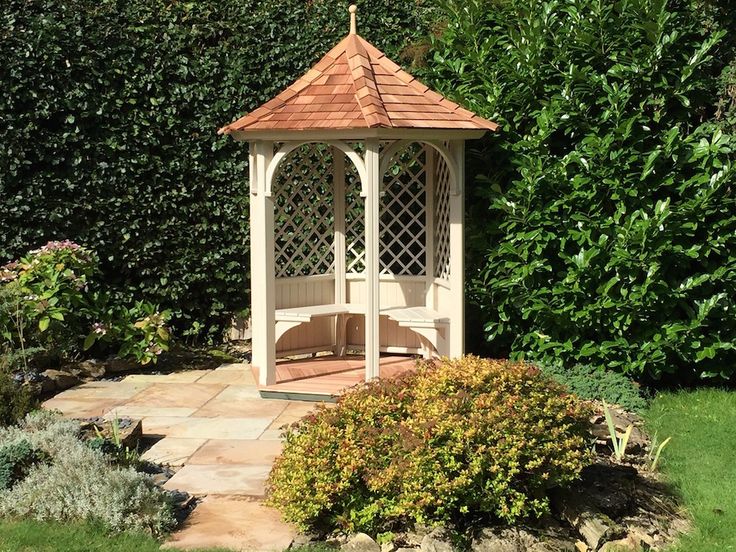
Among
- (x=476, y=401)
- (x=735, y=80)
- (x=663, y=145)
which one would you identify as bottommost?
(x=476, y=401)

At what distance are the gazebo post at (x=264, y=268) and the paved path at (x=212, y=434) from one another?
1.00 feet

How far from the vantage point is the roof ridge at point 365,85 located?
6773 mm

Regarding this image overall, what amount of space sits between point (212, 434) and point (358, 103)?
8.93ft

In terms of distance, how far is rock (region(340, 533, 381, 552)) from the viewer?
427 cm

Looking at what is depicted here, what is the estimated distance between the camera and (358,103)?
7.04 m

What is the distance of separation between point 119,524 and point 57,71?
516 centimetres

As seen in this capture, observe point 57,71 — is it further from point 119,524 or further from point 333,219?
point 119,524

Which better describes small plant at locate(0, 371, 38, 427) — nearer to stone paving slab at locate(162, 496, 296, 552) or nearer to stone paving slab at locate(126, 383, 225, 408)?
stone paving slab at locate(126, 383, 225, 408)

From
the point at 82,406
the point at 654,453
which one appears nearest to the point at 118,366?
the point at 82,406

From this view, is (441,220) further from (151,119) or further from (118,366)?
(118,366)

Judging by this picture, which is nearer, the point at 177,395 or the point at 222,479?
the point at 222,479

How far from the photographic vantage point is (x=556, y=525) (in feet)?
14.9

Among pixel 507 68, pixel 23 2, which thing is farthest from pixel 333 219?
pixel 23 2

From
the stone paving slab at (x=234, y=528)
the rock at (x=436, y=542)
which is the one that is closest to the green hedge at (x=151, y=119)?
the stone paving slab at (x=234, y=528)
